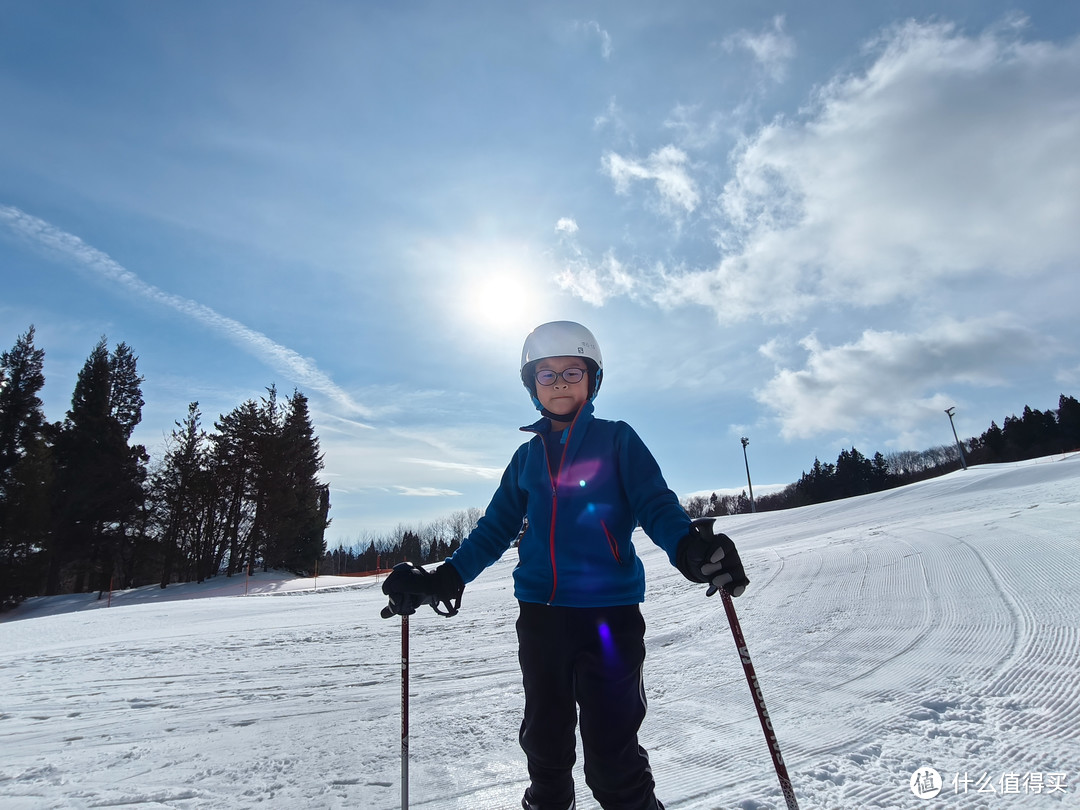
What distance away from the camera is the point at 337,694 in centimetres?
379

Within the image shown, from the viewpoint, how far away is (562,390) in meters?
2.41

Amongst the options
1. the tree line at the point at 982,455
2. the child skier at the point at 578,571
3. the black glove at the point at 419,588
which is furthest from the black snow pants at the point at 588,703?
the tree line at the point at 982,455

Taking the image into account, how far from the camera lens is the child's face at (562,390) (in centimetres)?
242

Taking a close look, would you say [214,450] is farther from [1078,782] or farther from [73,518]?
[1078,782]

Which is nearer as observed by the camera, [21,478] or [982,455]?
[21,478]

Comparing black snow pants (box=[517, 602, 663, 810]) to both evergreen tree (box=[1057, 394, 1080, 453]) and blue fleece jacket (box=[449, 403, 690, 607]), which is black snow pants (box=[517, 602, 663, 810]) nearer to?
blue fleece jacket (box=[449, 403, 690, 607])

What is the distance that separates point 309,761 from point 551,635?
1.71 metres

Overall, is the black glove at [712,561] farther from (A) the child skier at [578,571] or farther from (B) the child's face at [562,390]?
(B) the child's face at [562,390]

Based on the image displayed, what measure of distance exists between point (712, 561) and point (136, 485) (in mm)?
35228

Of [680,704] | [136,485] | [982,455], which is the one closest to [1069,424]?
[982,455]

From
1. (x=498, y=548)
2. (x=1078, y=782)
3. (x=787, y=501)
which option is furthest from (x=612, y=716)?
(x=787, y=501)

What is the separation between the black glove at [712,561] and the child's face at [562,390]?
2.94 ft

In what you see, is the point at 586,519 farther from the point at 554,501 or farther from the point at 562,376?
the point at 562,376

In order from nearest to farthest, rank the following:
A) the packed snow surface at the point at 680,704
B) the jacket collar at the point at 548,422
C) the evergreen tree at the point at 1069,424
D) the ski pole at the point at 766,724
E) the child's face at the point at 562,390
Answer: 1. the ski pole at the point at 766,724
2. the packed snow surface at the point at 680,704
3. the jacket collar at the point at 548,422
4. the child's face at the point at 562,390
5. the evergreen tree at the point at 1069,424
